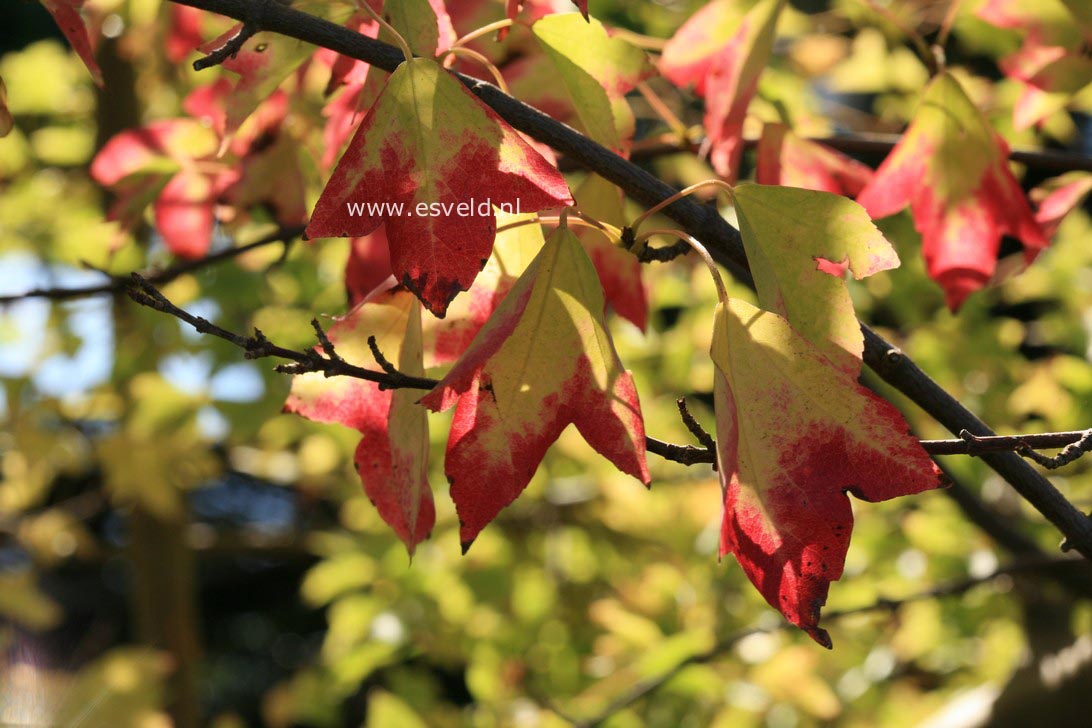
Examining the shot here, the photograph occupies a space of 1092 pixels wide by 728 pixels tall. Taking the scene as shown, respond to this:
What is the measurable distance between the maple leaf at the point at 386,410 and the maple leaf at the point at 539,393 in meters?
0.05

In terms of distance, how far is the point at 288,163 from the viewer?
95 cm

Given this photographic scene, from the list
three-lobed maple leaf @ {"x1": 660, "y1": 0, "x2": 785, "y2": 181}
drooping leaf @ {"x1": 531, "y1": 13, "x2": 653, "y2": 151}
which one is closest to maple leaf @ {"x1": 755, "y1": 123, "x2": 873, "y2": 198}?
three-lobed maple leaf @ {"x1": 660, "y1": 0, "x2": 785, "y2": 181}

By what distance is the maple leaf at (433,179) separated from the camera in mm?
484

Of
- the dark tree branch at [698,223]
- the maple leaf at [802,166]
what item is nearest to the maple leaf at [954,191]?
the maple leaf at [802,166]

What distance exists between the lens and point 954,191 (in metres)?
0.81

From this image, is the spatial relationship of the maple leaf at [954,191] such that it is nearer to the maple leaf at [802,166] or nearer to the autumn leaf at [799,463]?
the maple leaf at [802,166]

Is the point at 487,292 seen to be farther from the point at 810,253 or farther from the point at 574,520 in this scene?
the point at 574,520

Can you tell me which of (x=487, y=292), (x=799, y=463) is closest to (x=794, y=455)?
(x=799, y=463)

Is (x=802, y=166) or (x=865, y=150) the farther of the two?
(x=865, y=150)

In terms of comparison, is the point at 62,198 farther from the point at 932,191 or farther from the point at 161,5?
the point at 932,191

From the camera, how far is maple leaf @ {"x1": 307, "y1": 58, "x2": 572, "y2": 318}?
48cm

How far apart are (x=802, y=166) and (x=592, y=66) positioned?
25 cm

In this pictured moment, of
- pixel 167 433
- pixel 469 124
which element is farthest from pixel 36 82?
pixel 469 124

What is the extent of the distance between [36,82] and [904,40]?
5.34 feet
